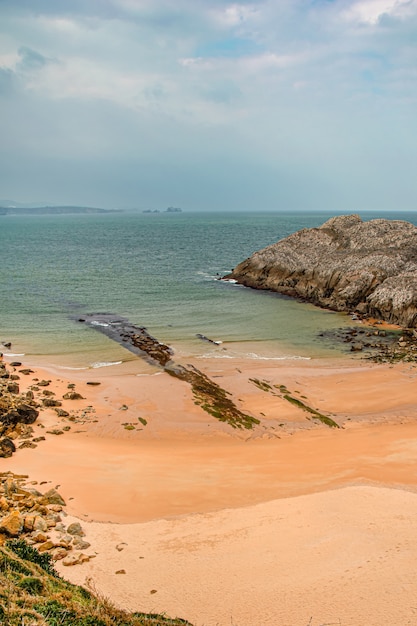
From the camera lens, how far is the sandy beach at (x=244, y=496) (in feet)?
A: 31.1

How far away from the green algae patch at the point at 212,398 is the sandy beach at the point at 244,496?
1.65 feet

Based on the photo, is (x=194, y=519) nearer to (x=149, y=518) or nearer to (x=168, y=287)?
(x=149, y=518)

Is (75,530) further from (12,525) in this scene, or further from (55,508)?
(12,525)

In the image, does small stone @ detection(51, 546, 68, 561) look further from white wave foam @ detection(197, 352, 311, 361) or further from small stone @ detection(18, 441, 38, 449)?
white wave foam @ detection(197, 352, 311, 361)

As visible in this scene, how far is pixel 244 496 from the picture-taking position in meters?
14.0

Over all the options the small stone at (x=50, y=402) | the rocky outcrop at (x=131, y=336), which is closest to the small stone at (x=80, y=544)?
the small stone at (x=50, y=402)

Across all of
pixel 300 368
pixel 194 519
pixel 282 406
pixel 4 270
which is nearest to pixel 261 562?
pixel 194 519

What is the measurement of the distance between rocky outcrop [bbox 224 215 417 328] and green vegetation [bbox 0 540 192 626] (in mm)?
33683

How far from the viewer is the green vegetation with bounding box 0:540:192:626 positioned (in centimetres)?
737

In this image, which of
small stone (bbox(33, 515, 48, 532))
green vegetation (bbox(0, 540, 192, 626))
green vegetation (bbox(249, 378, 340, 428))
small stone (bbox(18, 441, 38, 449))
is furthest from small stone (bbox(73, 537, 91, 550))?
green vegetation (bbox(249, 378, 340, 428))

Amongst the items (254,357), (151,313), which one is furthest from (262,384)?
(151,313)

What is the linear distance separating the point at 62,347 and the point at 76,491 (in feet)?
64.2

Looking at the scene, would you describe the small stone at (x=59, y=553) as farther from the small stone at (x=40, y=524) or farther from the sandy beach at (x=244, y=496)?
the small stone at (x=40, y=524)

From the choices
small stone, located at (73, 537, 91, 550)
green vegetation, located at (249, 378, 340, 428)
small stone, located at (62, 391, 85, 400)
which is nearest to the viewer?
small stone, located at (73, 537, 91, 550)
